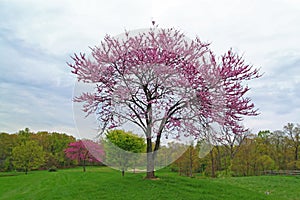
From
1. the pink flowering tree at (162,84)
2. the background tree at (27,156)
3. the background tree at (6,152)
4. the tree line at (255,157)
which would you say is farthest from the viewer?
the background tree at (6,152)

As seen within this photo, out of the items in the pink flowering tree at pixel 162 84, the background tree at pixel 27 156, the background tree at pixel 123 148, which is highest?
the pink flowering tree at pixel 162 84

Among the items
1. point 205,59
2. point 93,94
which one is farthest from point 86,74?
point 205,59

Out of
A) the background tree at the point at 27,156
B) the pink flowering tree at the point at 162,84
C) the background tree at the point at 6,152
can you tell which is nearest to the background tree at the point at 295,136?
the pink flowering tree at the point at 162,84

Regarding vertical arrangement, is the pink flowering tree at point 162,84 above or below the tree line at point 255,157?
above

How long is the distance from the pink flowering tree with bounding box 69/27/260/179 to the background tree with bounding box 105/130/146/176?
549mm

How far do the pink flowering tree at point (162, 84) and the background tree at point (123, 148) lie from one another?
0.55m

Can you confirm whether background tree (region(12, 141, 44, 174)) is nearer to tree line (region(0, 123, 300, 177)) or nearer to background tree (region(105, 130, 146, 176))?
tree line (region(0, 123, 300, 177))

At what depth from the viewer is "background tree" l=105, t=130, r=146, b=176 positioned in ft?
38.5

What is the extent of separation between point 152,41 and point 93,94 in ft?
10.7

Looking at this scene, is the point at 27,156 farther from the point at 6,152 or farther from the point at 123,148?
the point at 123,148

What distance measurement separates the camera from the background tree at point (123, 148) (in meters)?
11.7

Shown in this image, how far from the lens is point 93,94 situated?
38.0 feet

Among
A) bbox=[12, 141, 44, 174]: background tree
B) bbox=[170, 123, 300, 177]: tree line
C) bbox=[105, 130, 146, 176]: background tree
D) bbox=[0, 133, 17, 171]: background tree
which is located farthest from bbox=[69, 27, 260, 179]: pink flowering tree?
bbox=[0, 133, 17, 171]: background tree

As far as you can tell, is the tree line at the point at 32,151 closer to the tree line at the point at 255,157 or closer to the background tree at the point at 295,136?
the tree line at the point at 255,157
